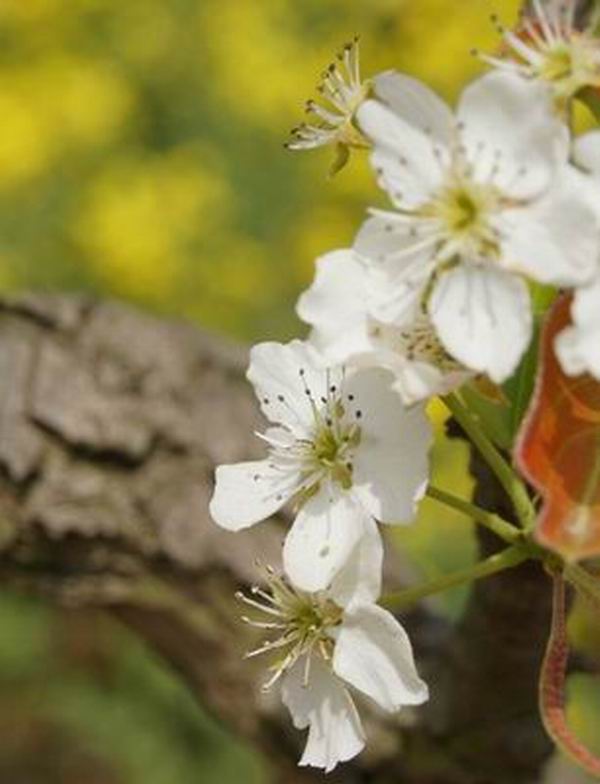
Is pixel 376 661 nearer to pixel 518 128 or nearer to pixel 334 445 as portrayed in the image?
pixel 334 445

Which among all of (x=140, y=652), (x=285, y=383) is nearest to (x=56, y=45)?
(x=140, y=652)

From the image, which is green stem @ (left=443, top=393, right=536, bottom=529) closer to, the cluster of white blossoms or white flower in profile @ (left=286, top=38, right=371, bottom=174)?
the cluster of white blossoms

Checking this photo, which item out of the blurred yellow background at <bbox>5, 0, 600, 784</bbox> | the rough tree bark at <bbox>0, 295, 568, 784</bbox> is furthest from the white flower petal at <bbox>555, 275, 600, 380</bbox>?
the blurred yellow background at <bbox>5, 0, 600, 784</bbox>

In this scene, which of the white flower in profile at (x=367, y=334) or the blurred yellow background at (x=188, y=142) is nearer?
the white flower in profile at (x=367, y=334)

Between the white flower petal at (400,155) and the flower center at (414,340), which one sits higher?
the white flower petal at (400,155)

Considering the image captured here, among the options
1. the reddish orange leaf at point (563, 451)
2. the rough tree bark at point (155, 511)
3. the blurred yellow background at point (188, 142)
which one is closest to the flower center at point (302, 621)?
the reddish orange leaf at point (563, 451)

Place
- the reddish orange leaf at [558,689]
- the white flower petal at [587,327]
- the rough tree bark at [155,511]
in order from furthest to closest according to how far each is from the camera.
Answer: the rough tree bark at [155,511] → the reddish orange leaf at [558,689] → the white flower petal at [587,327]

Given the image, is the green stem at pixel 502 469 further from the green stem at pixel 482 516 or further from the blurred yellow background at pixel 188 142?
the blurred yellow background at pixel 188 142
